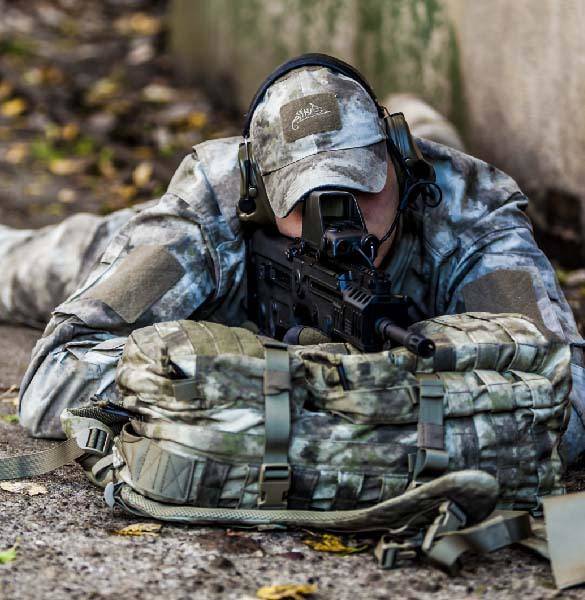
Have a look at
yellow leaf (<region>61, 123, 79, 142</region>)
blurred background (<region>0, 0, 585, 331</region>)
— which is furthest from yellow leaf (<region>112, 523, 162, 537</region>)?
yellow leaf (<region>61, 123, 79, 142</region>)

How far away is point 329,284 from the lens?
3062 millimetres

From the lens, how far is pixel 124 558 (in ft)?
9.21

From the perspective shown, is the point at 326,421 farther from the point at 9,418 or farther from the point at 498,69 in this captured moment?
the point at 498,69

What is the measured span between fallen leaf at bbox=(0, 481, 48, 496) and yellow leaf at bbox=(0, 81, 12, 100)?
6.64 m

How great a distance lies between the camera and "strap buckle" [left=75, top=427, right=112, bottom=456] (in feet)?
10.3

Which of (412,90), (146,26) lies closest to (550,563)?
(412,90)

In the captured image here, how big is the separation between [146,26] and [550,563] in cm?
961

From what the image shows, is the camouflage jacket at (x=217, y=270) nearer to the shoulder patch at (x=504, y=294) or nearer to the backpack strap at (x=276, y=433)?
the shoulder patch at (x=504, y=294)

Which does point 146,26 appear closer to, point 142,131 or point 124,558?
point 142,131

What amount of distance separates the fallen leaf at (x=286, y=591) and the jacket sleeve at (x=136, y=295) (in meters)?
0.98

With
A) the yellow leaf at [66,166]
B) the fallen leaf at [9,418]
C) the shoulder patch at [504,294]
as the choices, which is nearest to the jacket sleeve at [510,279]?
the shoulder patch at [504,294]

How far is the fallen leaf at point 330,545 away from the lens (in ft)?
9.31

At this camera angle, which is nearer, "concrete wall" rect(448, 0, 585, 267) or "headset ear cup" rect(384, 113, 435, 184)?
"headset ear cup" rect(384, 113, 435, 184)

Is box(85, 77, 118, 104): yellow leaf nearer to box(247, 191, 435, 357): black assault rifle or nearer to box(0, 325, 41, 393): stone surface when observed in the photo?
box(0, 325, 41, 393): stone surface
